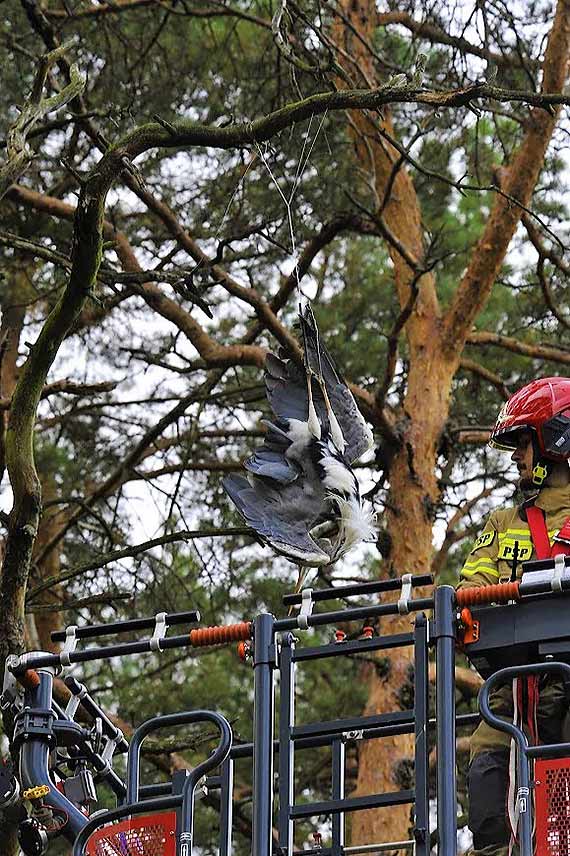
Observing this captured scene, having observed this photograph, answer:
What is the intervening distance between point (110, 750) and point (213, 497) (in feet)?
20.3

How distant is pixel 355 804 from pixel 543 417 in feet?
5.62

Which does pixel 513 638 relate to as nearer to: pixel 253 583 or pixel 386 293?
pixel 253 583

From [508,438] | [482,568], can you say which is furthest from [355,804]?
[508,438]

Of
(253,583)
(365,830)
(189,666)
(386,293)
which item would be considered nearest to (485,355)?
(386,293)

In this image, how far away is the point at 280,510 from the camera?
6660 mm

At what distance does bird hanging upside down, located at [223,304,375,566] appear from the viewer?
21.6 feet

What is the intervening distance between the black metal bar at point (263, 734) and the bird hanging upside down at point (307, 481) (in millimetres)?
1487

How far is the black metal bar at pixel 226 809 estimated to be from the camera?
4844 mm

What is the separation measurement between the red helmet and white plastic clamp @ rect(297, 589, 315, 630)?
1.18 m

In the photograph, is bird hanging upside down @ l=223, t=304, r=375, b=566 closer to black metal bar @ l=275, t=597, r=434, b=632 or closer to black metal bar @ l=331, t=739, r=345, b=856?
black metal bar @ l=331, t=739, r=345, b=856

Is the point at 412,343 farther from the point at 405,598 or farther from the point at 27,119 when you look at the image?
the point at 405,598

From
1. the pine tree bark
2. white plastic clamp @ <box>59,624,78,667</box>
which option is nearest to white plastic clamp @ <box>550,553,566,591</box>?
white plastic clamp @ <box>59,624,78,667</box>

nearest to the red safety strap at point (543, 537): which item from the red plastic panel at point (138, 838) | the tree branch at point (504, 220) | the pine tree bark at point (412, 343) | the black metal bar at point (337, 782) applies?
the black metal bar at point (337, 782)

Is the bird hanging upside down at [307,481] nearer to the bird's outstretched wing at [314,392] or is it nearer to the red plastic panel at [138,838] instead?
the bird's outstretched wing at [314,392]
